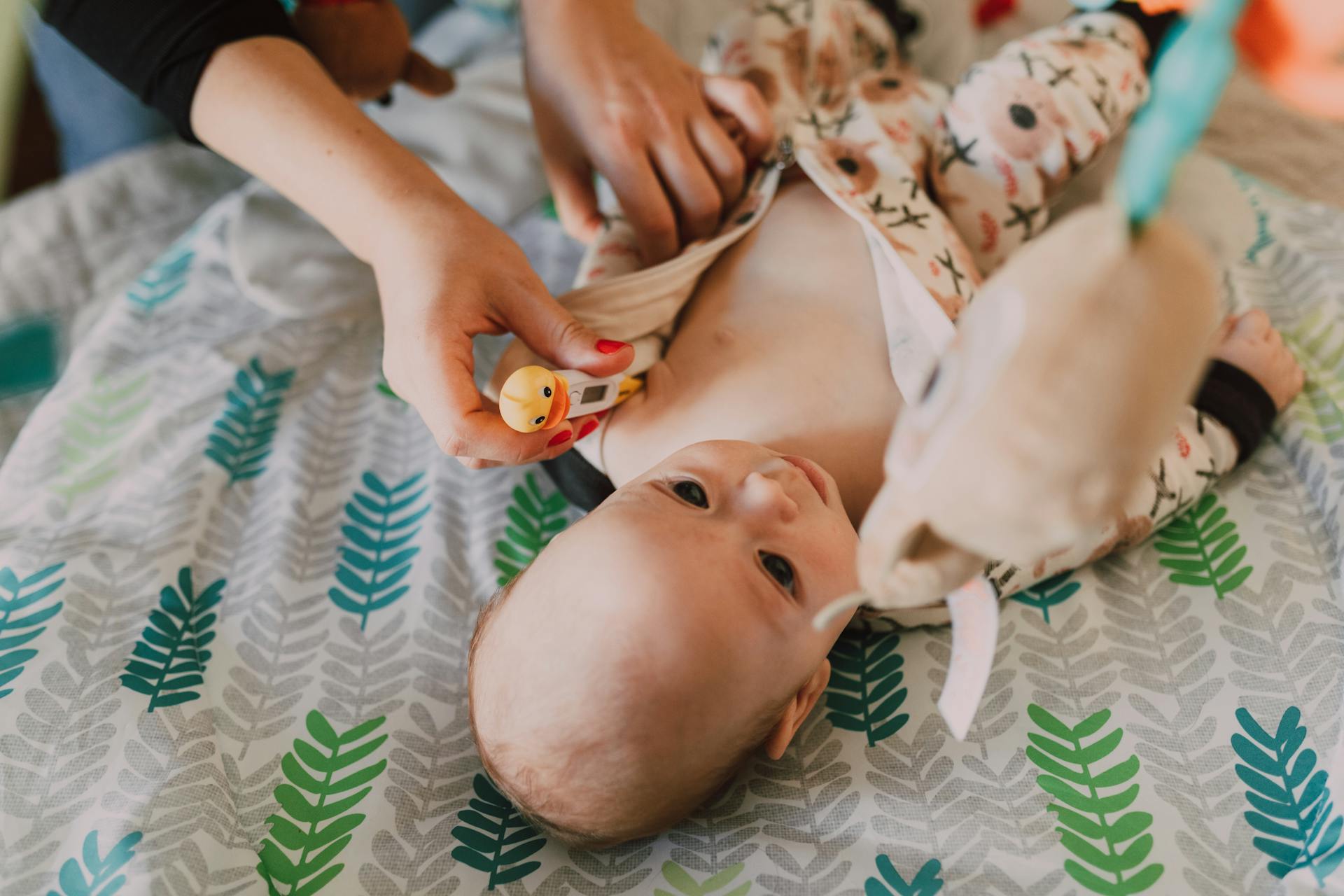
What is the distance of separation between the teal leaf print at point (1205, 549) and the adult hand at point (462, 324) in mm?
586

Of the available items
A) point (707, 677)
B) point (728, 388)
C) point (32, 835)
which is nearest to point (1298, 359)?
point (728, 388)

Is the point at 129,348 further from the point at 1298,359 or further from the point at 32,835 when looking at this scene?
the point at 1298,359

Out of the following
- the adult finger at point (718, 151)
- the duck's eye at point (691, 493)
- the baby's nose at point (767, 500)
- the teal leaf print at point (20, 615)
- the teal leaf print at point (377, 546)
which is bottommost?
the teal leaf print at point (377, 546)

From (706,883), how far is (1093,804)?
1.05 ft

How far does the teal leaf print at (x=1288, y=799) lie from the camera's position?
0.70 meters

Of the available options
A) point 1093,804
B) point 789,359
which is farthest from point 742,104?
point 1093,804

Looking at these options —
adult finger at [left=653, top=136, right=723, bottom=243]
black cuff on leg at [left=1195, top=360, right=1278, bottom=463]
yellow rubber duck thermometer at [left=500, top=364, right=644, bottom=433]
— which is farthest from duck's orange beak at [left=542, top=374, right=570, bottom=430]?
black cuff on leg at [left=1195, top=360, right=1278, bottom=463]

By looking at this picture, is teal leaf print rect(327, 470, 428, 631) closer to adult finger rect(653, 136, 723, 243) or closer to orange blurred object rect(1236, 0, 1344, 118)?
adult finger rect(653, 136, 723, 243)

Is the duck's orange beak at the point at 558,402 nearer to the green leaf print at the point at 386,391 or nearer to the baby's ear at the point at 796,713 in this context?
the baby's ear at the point at 796,713

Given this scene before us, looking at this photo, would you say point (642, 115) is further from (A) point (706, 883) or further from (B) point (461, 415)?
(A) point (706, 883)

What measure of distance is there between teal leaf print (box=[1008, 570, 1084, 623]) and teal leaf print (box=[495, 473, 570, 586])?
0.49m

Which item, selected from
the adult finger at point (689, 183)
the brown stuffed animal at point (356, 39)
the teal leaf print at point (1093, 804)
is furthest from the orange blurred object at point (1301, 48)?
the brown stuffed animal at point (356, 39)

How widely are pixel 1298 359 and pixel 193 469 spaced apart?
1.25 meters

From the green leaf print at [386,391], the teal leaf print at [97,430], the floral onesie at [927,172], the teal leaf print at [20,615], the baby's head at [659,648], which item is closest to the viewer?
the baby's head at [659,648]
